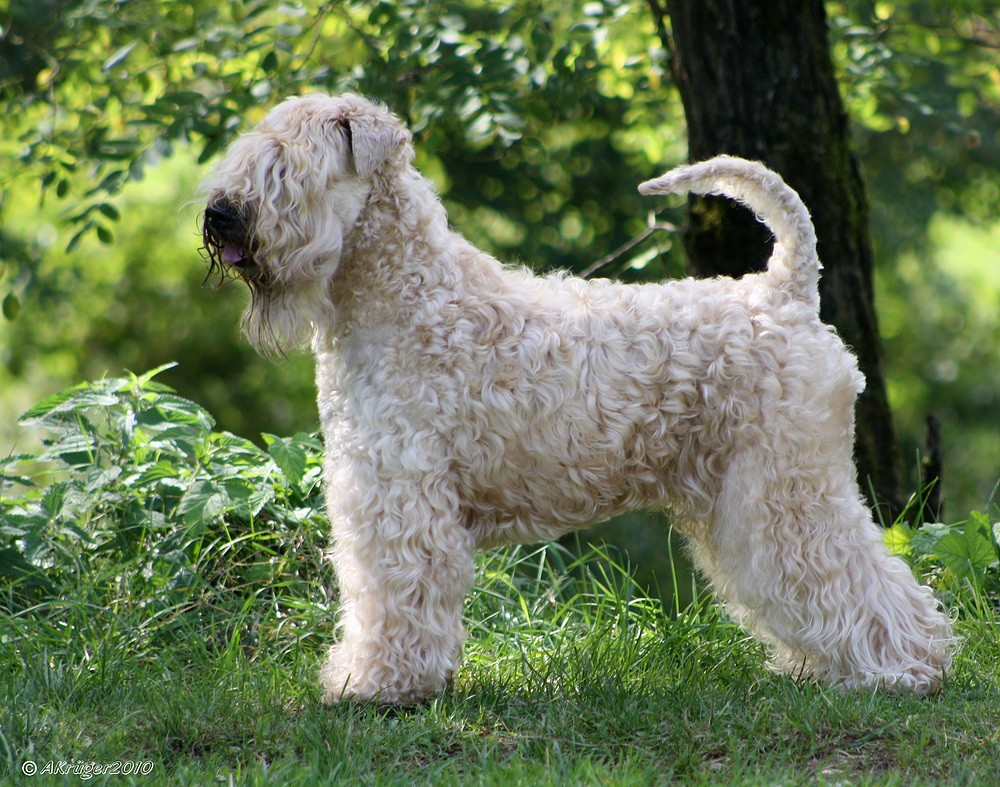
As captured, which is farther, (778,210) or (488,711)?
(778,210)

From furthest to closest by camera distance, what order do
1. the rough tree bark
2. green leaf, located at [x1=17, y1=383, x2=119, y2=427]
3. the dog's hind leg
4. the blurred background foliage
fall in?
1. the blurred background foliage
2. the rough tree bark
3. green leaf, located at [x1=17, y1=383, x2=119, y2=427]
4. the dog's hind leg

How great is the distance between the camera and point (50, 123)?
20.4ft

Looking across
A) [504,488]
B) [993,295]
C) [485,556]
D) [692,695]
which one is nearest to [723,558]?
[692,695]

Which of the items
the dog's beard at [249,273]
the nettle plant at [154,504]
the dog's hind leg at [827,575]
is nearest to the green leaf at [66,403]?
the nettle plant at [154,504]

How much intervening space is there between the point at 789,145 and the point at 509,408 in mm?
2232

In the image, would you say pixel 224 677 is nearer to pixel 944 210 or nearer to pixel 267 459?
pixel 267 459

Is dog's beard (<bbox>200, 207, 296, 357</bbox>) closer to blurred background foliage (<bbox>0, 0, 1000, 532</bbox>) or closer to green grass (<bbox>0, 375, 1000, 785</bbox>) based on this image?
blurred background foliage (<bbox>0, 0, 1000, 532</bbox>)

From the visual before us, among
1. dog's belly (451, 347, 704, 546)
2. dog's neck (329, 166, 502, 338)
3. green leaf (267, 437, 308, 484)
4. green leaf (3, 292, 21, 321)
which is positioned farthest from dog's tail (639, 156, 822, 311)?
green leaf (3, 292, 21, 321)

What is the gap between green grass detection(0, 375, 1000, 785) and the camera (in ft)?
9.89

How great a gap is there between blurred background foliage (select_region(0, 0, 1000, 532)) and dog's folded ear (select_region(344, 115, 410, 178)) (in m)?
0.73

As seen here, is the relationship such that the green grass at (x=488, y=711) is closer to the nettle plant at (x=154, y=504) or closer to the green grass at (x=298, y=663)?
the green grass at (x=298, y=663)

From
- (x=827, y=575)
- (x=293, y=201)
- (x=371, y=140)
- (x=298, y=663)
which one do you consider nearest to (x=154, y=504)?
(x=298, y=663)

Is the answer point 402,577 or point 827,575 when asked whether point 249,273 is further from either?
point 827,575

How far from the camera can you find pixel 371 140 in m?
3.35
